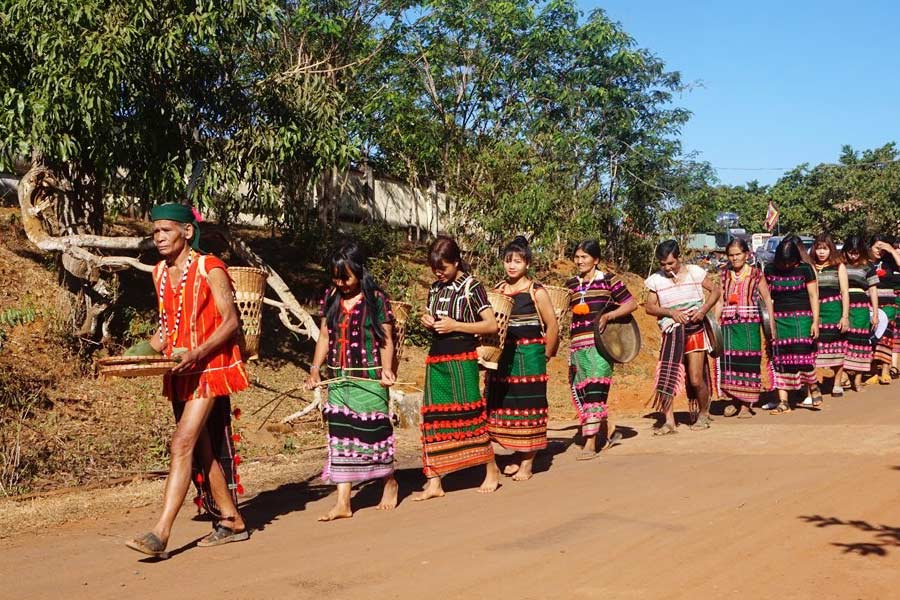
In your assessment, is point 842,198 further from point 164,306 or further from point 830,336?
point 164,306

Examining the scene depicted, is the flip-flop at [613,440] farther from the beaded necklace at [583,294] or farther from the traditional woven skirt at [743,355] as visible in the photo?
the traditional woven skirt at [743,355]

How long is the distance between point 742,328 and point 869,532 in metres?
5.73

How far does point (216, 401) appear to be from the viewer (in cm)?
608

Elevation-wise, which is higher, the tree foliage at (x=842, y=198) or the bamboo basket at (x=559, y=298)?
the tree foliage at (x=842, y=198)

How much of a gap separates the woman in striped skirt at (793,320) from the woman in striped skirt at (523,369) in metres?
4.55

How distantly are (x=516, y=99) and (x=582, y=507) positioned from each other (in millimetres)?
17855

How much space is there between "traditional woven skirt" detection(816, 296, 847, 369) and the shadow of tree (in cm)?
676

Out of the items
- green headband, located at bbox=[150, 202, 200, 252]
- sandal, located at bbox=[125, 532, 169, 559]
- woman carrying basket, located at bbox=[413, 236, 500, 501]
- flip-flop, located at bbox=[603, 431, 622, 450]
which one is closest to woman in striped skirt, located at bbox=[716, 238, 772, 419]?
flip-flop, located at bbox=[603, 431, 622, 450]

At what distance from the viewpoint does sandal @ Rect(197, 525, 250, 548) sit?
591 cm

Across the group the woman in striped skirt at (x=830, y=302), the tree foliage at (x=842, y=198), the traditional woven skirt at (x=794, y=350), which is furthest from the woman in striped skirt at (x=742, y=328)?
the tree foliage at (x=842, y=198)

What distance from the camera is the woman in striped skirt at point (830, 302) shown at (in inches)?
474

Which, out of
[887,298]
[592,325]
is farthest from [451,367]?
[887,298]

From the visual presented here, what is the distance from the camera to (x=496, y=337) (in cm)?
737

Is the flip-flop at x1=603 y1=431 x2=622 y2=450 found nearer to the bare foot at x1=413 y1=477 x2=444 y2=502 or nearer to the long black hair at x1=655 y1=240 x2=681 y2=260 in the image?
the long black hair at x1=655 y1=240 x2=681 y2=260
